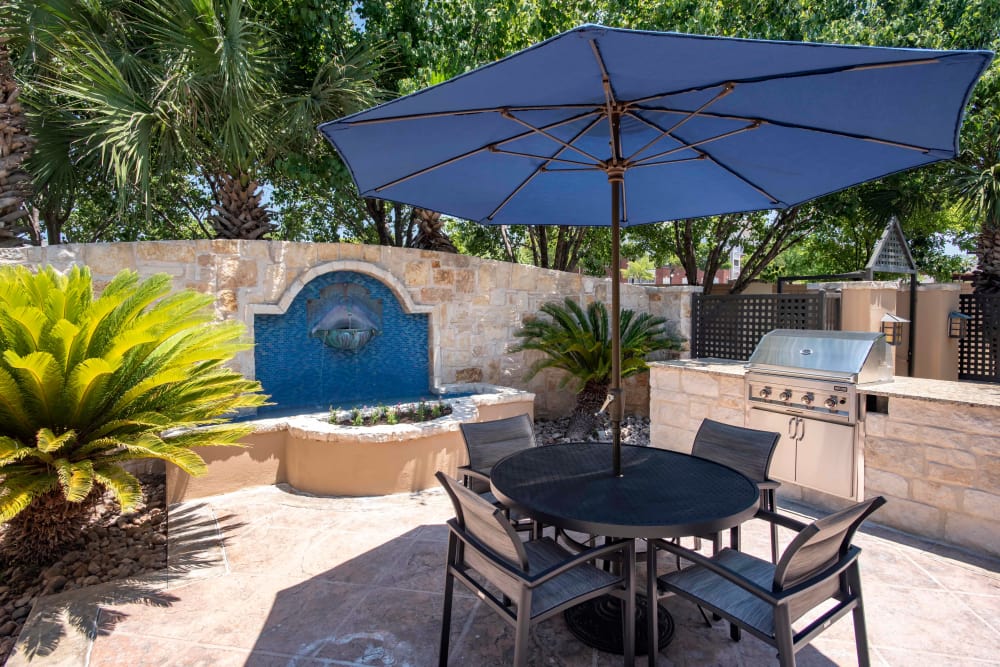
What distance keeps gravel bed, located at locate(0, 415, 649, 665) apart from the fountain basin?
0.38m

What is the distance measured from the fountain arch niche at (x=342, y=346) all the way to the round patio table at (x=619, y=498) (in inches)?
135

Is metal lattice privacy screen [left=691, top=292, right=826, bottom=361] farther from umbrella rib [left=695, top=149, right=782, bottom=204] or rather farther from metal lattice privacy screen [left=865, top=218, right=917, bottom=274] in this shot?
umbrella rib [left=695, top=149, right=782, bottom=204]

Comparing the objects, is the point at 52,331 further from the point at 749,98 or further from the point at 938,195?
the point at 938,195

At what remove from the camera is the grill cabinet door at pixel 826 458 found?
13.4ft

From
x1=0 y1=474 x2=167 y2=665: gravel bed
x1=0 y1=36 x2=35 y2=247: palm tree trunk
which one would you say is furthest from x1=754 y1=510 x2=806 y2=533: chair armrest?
x1=0 y1=36 x2=35 y2=247: palm tree trunk

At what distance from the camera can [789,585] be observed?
200 centimetres

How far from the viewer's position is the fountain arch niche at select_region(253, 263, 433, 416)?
18.8 ft

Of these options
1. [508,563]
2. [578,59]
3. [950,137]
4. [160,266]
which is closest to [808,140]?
[950,137]

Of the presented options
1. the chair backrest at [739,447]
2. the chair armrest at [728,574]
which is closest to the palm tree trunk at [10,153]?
the chair armrest at [728,574]

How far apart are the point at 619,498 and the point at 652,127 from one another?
79.1 inches

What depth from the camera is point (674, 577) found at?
2375 millimetres

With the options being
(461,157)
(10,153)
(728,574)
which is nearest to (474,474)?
(728,574)

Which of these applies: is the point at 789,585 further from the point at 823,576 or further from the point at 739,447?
the point at 739,447

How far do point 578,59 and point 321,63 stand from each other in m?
6.19
